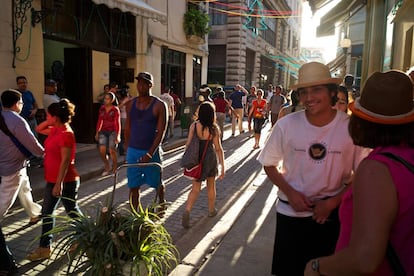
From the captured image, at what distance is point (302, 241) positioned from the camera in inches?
91.1

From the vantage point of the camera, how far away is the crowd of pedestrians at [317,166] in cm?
119

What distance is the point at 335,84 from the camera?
2404 mm

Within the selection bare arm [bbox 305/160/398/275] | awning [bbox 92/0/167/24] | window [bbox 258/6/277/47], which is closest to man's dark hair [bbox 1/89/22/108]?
bare arm [bbox 305/160/398/275]

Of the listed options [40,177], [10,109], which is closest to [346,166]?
[10,109]

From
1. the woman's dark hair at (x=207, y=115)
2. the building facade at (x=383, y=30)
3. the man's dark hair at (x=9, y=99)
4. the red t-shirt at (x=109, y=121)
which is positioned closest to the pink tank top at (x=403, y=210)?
the woman's dark hair at (x=207, y=115)

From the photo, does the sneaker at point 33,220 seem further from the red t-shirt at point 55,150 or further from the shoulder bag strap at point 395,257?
the shoulder bag strap at point 395,257

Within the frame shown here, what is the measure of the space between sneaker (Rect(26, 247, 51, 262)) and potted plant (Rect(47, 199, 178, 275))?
1.48 m

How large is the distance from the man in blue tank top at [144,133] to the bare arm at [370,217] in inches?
131

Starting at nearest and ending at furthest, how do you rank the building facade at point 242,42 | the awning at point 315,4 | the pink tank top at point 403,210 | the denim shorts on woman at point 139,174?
the pink tank top at point 403,210
the denim shorts on woman at point 139,174
the awning at point 315,4
the building facade at point 242,42

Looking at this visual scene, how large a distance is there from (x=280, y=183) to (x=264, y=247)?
1.88 meters

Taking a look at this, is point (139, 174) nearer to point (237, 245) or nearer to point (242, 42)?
point (237, 245)

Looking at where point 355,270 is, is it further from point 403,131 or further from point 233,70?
point 233,70

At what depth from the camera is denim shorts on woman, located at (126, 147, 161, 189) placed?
4.38 metres

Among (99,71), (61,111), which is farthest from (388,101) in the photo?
(99,71)
